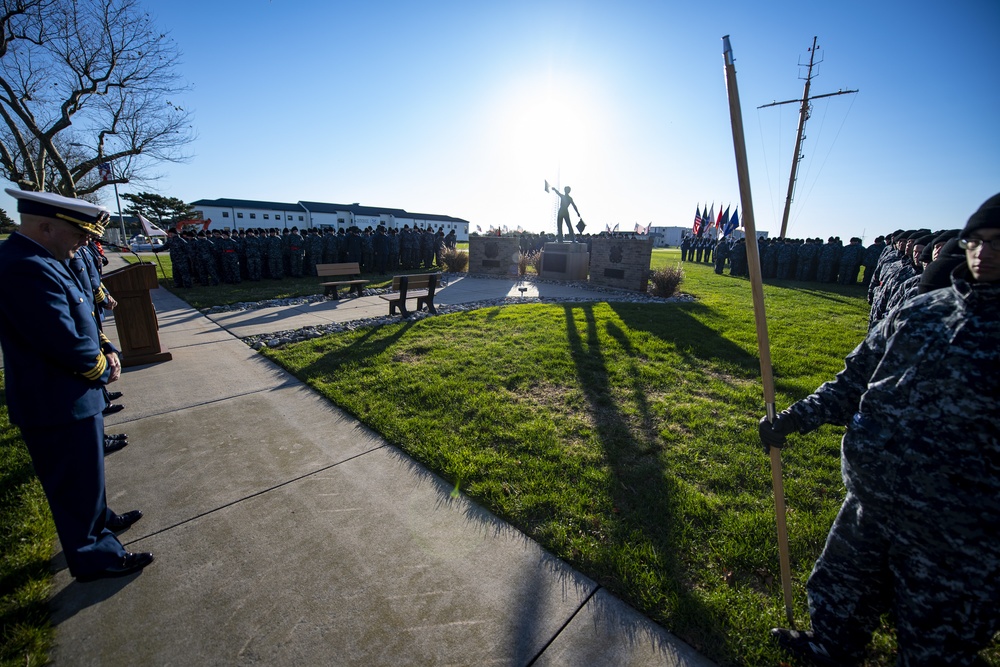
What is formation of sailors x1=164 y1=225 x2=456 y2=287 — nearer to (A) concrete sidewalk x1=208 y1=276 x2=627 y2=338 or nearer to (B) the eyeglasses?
(A) concrete sidewalk x1=208 y1=276 x2=627 y2=338

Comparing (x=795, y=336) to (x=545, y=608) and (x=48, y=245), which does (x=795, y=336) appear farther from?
(x=48, y=245)

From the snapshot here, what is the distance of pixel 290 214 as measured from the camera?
67.1m

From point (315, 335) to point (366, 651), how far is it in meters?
5.94

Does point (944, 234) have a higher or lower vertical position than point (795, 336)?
higher

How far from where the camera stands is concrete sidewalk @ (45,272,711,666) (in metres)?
1.88

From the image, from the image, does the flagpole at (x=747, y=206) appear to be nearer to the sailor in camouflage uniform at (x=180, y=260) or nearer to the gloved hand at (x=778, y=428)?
the gloved hand at (x=778, y=428)

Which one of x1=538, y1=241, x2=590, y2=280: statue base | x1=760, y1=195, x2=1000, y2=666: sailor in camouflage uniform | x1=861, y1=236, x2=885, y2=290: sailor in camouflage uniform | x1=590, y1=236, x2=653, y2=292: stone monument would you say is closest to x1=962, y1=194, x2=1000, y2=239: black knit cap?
x1=760, y1=195, x2=1000, y2=666: sailor in camouflage uniform

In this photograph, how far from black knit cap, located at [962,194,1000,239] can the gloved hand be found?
0.88 meters

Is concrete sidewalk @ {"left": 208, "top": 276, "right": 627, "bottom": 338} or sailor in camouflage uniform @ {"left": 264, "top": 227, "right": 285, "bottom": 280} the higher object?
sailor in camouflage uniform @ {"left": 264, "top": 227, "right": 285, "bottom": 280}

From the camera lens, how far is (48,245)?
2.10m

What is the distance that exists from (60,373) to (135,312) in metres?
4.42

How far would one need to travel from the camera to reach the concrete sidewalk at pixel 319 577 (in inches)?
73.9

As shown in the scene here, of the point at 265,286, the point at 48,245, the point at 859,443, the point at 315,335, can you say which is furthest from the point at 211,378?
the point at 265,286

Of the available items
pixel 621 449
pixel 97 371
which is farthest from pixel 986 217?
pixel 97 371
